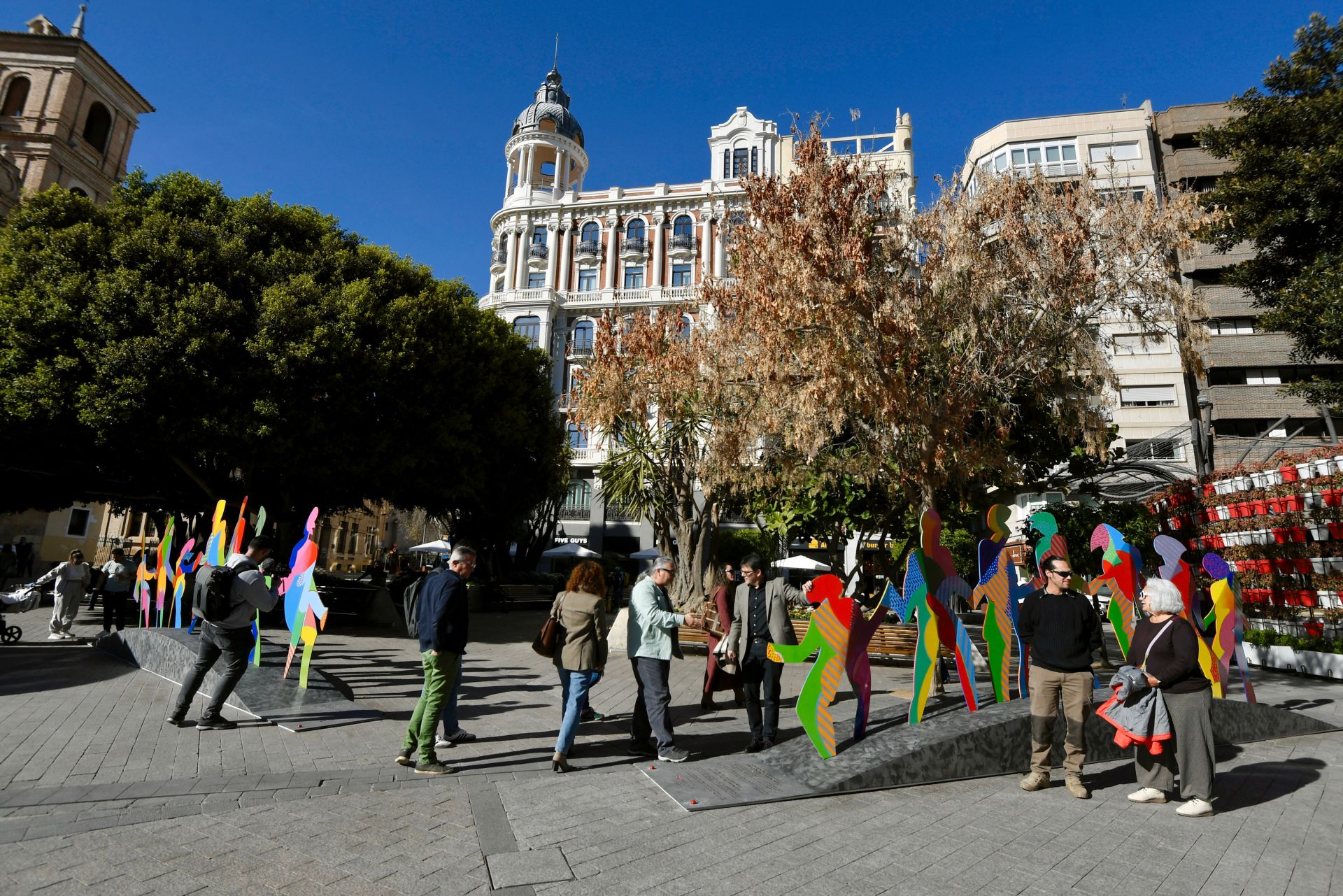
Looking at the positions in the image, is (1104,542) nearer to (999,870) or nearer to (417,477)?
(999,870)

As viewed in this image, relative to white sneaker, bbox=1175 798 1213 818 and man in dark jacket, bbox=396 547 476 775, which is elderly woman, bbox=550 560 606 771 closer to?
man in dark jacket, bbox=396 547 476 775

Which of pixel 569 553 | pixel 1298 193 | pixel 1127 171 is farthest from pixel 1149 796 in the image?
pixel 1127 171

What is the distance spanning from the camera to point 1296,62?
13625mm

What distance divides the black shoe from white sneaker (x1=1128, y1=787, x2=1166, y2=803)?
127 inches

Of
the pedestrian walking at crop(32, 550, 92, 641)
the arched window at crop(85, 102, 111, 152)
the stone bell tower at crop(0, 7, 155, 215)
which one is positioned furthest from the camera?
the arched window at crop(85, 102, 111, 152)

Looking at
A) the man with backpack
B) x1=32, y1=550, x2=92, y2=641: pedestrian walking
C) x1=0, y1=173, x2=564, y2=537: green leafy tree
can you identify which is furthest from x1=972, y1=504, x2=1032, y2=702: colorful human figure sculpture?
x1=32, y1=550, x2=92, y2=641: pedestrian walking

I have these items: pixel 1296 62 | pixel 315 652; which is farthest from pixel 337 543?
pixel 1296 62

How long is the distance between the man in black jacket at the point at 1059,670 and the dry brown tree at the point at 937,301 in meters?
4.35

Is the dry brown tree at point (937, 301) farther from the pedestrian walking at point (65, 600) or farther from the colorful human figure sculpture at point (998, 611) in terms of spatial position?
the pedestrian walking at point (65, 600)

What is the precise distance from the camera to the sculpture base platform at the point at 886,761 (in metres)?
4.97

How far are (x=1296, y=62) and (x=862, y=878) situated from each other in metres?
17.7

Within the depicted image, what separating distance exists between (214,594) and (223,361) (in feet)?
31.1

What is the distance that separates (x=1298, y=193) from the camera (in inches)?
507

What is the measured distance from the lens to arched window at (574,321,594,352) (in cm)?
3894
